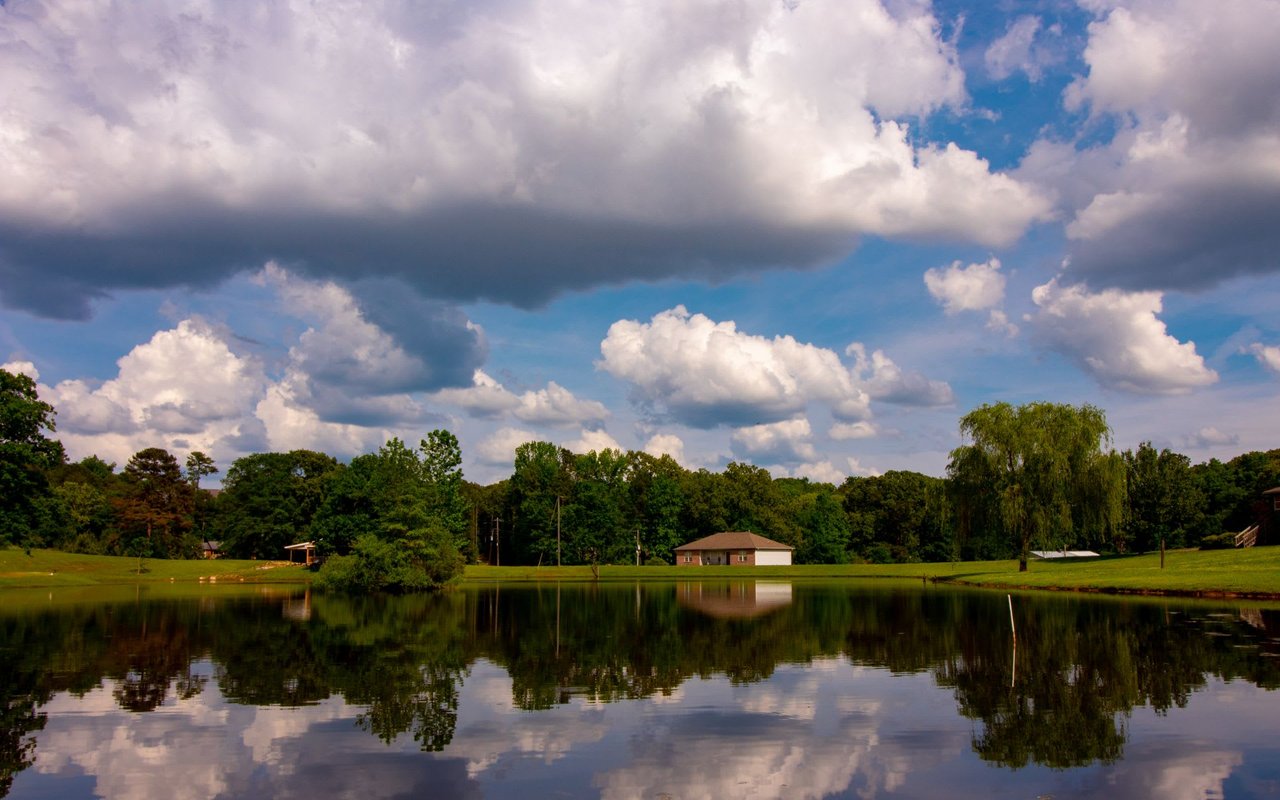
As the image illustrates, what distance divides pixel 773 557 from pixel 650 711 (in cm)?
10578

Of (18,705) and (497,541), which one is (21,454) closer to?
(18,705)

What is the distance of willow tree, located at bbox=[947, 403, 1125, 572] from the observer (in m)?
68.4

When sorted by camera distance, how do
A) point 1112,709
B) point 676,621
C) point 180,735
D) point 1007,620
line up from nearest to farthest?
point 180,735 → point 1112,709 → point 1007,620 → point 676,621

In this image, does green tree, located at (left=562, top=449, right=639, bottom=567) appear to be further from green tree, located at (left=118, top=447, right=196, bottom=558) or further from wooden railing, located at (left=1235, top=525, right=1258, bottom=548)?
wooden railing, located at (left=1235, top=525, right=1258, bottom=548)

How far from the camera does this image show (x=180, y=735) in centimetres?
1554

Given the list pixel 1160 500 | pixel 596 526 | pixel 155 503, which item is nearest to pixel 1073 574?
pixel 1160 500

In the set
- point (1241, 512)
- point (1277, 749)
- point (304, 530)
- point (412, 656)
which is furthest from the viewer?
point (304, 530)

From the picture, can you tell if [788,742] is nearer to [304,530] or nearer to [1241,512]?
[1241,512]

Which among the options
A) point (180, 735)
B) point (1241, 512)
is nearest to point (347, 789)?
point (180, 735)

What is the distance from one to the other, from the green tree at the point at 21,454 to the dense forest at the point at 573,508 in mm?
27214

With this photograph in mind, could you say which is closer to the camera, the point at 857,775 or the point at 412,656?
the point at 857,775

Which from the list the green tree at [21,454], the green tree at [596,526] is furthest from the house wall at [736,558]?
the green tree at [21,454]

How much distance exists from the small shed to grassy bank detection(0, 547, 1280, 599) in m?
2.54

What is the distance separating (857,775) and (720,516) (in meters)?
119
